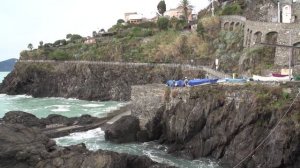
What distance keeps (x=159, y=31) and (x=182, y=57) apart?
20066 millimetres

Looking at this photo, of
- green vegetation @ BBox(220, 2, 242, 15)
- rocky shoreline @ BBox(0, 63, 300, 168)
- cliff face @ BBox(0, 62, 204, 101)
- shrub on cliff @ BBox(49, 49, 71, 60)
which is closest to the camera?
rocky shoreline @ BBox(0, 63, 300, 168)

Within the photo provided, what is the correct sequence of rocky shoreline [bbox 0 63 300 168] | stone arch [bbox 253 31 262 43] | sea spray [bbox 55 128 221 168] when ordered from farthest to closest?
1. stone arch [bbox 253 31 262 43]
2. sea spray [bbox 55 128 221 168]
3. rocky shoreline [bbox 0 63 300 168]

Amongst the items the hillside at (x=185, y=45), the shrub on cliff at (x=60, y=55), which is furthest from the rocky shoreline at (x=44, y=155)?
the shrub on cliff at (x=60, y=55)

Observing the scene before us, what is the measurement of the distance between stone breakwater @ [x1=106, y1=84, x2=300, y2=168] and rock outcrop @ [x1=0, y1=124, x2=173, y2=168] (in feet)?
22.9

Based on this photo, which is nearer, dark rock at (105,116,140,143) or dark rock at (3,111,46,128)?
dark rock at (105,116,140,143)

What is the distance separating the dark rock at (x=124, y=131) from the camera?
49.2m

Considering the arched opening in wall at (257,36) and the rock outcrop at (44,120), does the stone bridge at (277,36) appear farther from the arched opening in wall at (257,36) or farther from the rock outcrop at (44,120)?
the rock outcrop at (44,120)

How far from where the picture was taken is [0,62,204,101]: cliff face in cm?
8670

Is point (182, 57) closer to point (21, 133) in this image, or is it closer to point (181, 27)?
point (181, 27)

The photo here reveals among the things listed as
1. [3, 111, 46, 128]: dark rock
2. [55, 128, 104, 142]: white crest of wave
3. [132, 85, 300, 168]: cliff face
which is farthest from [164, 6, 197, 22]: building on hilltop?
[132, 85, 300, 168]: cliff face

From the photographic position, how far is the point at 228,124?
41438 millimetres

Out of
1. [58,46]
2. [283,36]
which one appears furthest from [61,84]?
[283,36]

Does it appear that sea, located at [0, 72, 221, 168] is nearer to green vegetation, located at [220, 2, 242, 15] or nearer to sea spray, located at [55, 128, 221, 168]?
sea spray, located at [55, 128, 221, 168]

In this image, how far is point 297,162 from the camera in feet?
116
